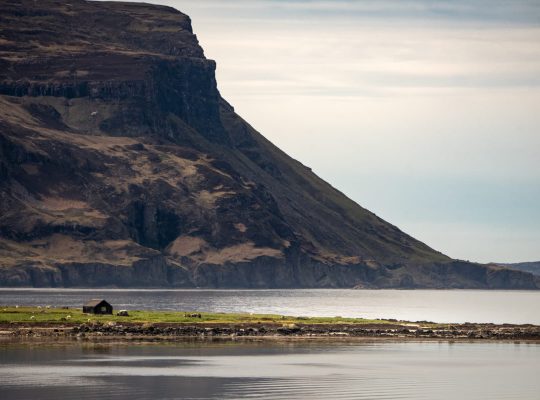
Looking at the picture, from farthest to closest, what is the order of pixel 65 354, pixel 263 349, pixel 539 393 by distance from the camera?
pixel 263 349 → pixel 65 354 → pixel 539 393

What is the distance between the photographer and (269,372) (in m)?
142

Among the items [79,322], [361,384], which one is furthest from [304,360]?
[79,322]

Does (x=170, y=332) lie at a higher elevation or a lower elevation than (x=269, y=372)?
higher

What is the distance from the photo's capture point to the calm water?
124m

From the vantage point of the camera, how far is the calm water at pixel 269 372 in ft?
407

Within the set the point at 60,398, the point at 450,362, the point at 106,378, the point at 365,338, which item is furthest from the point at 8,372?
the point at 365,338

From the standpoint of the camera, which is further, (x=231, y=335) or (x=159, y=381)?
(x=231, y=335)

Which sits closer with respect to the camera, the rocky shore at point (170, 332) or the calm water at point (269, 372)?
the calm water at point (269, 372)

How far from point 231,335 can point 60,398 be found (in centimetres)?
7478

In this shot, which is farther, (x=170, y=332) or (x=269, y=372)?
(x=170, y=332)

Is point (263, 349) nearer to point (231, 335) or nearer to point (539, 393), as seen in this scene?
point (231, 335)

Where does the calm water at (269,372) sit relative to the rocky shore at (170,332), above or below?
below

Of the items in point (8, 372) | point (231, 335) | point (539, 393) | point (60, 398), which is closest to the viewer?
point (60, 398)

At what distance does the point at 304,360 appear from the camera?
15662 cm
